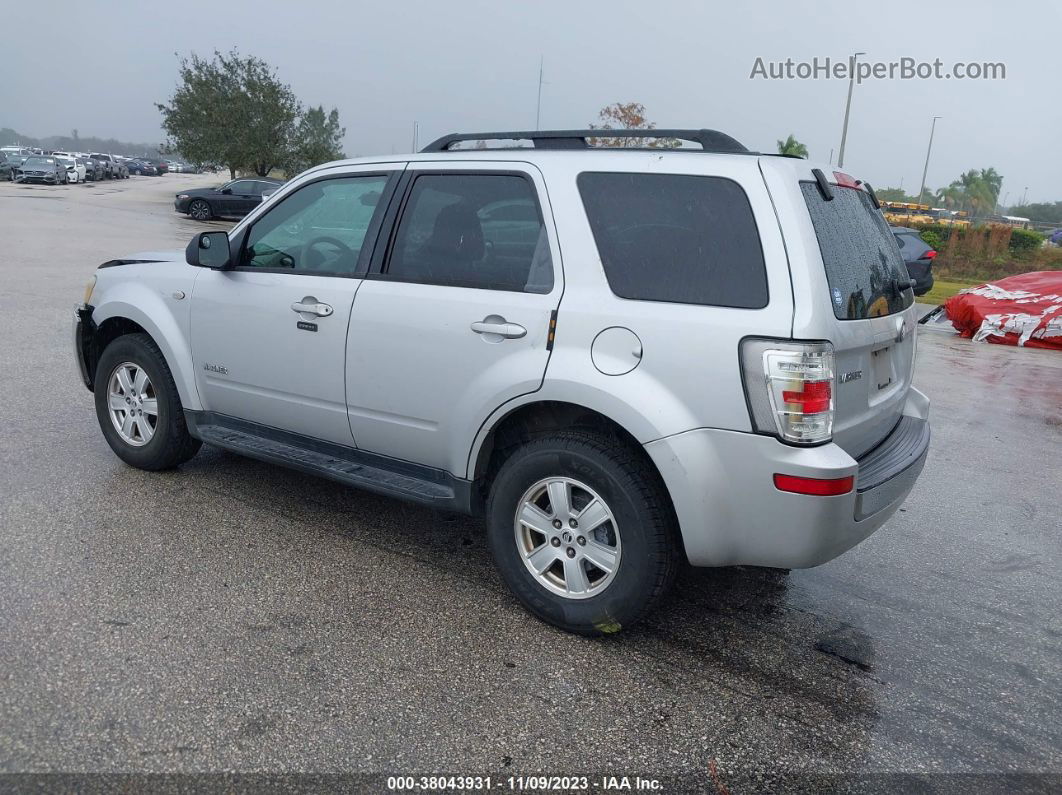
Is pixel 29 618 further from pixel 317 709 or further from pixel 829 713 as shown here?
pixel 829 713

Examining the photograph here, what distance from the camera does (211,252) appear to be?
458cm

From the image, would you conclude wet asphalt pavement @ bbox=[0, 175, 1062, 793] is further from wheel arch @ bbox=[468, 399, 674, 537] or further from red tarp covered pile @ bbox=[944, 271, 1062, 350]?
red tarp covered pile @ bbox=[944, 271, 1062, 350]

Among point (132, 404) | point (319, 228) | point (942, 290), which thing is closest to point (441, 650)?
point (319, 228)

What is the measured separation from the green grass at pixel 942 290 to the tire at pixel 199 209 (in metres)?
22.3

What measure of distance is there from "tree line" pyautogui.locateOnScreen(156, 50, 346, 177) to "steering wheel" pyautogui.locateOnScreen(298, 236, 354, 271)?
38480mm

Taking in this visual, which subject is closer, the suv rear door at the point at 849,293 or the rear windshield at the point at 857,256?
the suv rear door at the point at 849,293

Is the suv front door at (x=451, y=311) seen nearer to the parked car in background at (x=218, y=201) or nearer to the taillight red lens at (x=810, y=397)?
the taillight red lens at (x=810, y=397)

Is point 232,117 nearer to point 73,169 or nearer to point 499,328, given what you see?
point 73,169

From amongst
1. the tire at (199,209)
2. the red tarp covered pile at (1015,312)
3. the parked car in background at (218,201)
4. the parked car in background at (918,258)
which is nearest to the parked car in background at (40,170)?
the parked car in background at (218,201)

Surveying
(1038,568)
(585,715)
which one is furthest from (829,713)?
(1038,568)

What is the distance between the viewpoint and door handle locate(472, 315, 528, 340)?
355cm

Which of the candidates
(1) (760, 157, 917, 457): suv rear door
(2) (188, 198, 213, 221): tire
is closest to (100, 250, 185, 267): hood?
(1) (760, 157, 917, 457): suv rear door

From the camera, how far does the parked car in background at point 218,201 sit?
97.1 feet

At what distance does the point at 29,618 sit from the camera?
3.42m
